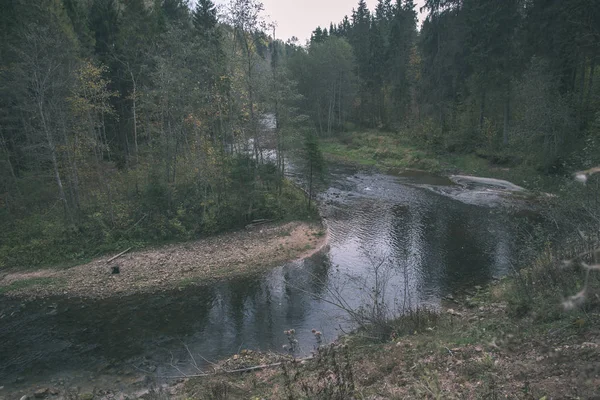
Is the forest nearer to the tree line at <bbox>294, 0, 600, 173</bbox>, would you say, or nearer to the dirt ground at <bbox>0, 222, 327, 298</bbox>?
the tree line at <bbox>294, 0, 600, 173</bbox>

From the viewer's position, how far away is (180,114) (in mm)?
23344

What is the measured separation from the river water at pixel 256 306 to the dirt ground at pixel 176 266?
0.79m

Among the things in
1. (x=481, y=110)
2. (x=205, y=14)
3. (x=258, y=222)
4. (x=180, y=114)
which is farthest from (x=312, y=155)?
(x=481, y=110)

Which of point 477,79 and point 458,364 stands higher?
point 477,79

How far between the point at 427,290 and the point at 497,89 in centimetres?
2635

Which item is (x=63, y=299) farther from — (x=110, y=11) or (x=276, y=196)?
(x=110, y=11)

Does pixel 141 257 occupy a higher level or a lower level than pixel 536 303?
lower

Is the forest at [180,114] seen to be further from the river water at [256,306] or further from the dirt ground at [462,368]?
the dirt ground at [462,368]

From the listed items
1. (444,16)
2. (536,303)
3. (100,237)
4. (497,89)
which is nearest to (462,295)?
(536,303)

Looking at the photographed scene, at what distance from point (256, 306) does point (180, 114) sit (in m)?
14.0

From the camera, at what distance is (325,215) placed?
A: 25.7 metres

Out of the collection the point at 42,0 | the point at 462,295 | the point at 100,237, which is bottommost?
the point at 462,295

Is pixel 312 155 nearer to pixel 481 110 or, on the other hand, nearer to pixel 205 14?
pixel 205 14

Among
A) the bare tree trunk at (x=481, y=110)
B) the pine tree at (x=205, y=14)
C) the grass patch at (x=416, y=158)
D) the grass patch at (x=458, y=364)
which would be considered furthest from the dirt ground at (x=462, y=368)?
the bare tree trunk at (x=481, y=110)
